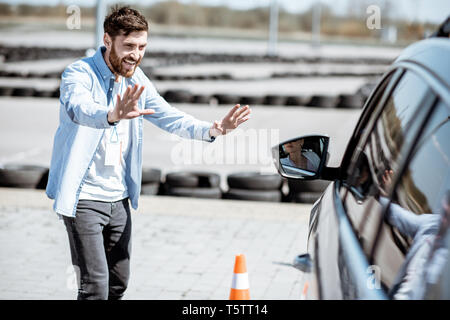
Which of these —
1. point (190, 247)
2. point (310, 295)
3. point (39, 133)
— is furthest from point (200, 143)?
point (310, 295)

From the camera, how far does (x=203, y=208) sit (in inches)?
348

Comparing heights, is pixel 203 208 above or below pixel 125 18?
below

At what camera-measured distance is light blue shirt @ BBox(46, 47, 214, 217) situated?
3514 mm

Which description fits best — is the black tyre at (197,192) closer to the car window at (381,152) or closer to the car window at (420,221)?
the car window at (381,152)

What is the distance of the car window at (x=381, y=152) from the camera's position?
2.40m

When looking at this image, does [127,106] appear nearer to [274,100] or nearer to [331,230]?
[331,230]

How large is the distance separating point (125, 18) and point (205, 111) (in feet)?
54.7

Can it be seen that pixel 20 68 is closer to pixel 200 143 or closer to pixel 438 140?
pixel 200 143

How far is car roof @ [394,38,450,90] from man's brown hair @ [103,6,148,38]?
1390mm

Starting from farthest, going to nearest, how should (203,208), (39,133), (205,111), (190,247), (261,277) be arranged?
(205,111) → (39,133) → (203,208) → (190,247) → (261,277)

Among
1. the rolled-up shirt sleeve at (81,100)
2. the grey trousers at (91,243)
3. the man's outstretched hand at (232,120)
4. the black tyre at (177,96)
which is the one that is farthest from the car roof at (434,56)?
the black tyre at (177,96)

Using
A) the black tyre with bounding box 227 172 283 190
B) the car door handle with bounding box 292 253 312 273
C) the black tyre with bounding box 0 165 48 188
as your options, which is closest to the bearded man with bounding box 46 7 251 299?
the car door handle with bounding box 292 253 312 273

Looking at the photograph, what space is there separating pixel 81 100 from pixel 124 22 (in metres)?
0.44

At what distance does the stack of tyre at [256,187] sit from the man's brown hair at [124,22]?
566cm
